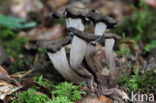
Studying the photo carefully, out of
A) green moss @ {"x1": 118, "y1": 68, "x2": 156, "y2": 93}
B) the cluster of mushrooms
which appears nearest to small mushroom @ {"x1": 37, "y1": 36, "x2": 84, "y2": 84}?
the cluster of mushrooms

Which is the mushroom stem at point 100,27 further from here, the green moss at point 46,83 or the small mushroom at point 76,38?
the green moss at point 46,83

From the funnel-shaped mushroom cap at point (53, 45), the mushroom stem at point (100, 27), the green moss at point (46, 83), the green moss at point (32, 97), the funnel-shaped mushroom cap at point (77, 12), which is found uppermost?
the funnel-shaped mushroom cap at point (77, 12)

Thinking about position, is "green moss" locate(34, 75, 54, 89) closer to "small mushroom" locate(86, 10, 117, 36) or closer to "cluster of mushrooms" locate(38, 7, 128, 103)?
"cluster of mushrooms" locate(38, 7, 128, 103)

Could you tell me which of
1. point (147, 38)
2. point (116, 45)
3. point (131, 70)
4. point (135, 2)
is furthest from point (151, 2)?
point (131, 70)

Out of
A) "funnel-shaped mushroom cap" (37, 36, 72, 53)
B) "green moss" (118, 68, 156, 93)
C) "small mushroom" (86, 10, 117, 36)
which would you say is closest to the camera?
"funnel-shaped mushroom cap" (37, 36, 72, 53)

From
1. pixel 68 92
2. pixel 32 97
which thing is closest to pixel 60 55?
pixel 68 92

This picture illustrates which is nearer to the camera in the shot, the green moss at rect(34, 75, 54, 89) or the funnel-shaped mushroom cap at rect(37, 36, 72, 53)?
the funnel-shaped mushroom cap at rect(37, 36, 72, 53)

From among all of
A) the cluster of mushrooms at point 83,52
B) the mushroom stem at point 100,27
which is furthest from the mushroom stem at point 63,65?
the mushroom stem at point 100,27
